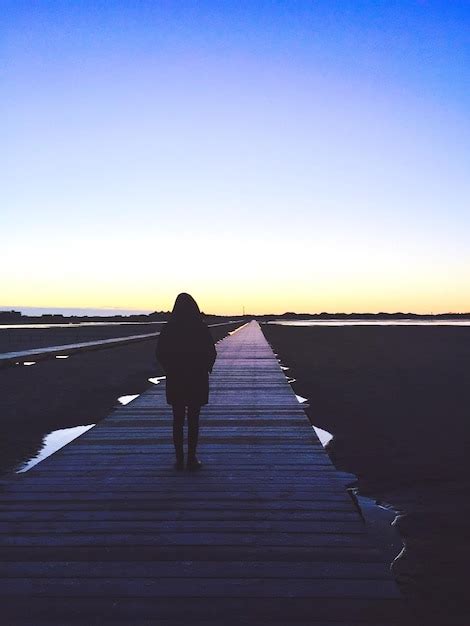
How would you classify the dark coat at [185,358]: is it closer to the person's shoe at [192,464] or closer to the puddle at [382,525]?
the person's shoe at [192,464]

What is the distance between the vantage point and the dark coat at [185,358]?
255 inches

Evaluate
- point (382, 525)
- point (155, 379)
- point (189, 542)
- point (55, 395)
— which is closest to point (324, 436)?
point (382, 525)

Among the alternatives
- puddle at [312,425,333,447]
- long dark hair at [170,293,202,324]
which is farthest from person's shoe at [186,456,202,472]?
puddle at [312,425,333,447]

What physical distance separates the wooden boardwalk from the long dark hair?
163cm

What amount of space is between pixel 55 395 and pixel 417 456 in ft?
32.8

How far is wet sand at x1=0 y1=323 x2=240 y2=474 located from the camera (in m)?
10.0

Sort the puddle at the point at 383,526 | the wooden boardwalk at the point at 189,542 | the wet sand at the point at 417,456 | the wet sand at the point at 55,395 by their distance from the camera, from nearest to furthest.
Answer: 1. the wooden boardwalk at the point at 189,542
2. the wet sand at the point at 417,456
3. the puddle at the point at 383,526
4. the wet sand at the point at 55,395

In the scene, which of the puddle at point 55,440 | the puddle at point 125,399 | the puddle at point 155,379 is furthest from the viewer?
the puddle at point 155,379

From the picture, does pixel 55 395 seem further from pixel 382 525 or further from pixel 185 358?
pixel 382 525

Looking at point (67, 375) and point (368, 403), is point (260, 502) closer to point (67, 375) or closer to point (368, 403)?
point (368, 403)

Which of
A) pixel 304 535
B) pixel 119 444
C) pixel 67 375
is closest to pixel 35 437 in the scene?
pixel 119 444

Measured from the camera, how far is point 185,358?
6.48 m

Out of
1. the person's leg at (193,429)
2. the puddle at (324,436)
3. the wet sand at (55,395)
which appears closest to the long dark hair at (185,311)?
the person's leg at (193,429)

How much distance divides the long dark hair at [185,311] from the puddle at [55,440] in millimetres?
3154
